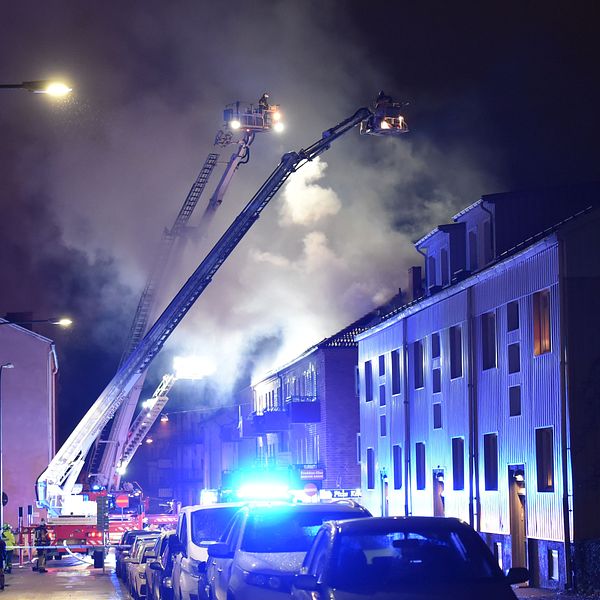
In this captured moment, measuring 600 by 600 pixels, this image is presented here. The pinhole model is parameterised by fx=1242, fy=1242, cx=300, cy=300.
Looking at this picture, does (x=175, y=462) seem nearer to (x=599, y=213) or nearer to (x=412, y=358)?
(x=412, y=358)

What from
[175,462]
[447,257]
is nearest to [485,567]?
[447,257]

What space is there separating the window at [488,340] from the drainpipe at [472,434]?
49 centimetres

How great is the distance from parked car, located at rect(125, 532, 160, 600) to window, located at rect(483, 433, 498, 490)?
844 centimetres

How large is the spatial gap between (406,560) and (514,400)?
20.1m

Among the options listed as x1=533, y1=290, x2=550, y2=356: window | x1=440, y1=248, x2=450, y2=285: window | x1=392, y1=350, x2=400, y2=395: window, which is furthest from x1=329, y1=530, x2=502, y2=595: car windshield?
x1=392, y1=350, x2=400, y2=395: window

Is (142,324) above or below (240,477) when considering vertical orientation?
above

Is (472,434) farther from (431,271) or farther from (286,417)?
(286,417)

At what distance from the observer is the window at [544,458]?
27.6 metres

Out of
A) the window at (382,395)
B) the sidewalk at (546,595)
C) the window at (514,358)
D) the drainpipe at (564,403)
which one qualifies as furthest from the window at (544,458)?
the window at (382,395)

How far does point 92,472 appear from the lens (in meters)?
50.8

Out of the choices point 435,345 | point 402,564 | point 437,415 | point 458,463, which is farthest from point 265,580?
point 435,345

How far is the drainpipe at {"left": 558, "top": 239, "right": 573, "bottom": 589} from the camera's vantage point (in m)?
26.1

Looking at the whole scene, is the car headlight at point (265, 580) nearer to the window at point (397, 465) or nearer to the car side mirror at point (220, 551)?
the car side mirror at point (220, 551)

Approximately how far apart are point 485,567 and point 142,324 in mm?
33508
